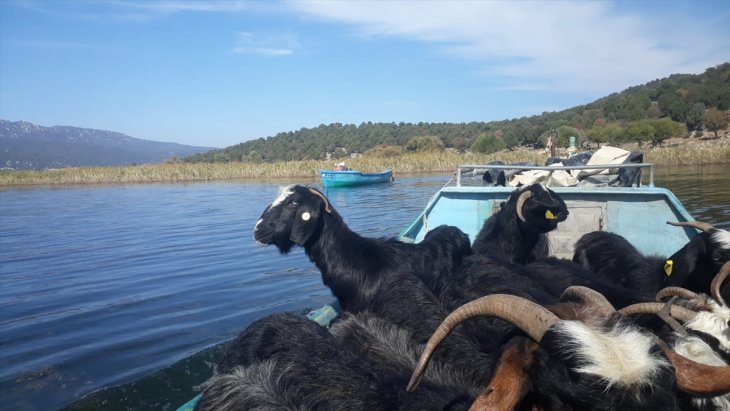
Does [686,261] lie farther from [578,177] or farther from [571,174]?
[571,174]

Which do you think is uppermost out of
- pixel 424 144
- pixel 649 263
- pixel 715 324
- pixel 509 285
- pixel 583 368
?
pixel 424 144

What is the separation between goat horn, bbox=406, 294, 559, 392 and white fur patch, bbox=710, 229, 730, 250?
11.1ft

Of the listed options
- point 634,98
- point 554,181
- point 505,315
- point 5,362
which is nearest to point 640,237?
point 554,181

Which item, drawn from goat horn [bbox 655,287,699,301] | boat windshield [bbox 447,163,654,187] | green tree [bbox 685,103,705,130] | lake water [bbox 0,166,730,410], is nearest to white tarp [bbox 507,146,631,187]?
boat windshield [bbox 447,163,654,187]

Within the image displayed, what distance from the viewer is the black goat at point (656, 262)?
508 cm

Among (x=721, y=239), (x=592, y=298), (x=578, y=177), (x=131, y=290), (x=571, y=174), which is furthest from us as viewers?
(x=131, y=290)

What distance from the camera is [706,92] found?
8288 centimetres

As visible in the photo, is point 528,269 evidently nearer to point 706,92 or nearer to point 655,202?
point 655,202

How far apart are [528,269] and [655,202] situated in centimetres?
331

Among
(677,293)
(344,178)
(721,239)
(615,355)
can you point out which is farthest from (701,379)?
(344,178)

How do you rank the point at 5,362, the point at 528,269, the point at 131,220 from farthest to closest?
1. the point at 131,220
2. the point at 5,362
3. the point at 528,269

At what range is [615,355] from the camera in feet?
7.53

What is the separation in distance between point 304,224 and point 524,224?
2652mm

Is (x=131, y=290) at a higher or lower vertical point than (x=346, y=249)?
lower
